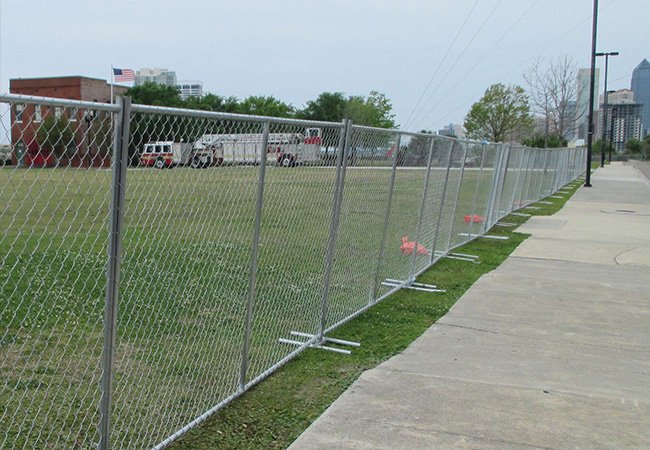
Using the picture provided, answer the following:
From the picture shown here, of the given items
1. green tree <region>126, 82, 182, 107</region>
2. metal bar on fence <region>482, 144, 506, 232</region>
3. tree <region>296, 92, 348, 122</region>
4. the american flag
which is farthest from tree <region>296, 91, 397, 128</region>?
metal bar on fence <region>482, 144, 506, 232</region>

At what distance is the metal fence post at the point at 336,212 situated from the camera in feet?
17.1

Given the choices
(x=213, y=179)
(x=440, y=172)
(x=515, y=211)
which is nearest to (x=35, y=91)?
(x=515, y=211)

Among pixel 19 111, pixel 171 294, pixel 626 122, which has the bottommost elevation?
pixel 171 294

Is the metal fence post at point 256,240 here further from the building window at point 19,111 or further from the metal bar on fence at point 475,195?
the metal bar on fence at point 475,195

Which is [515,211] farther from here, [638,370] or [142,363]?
[142,363]

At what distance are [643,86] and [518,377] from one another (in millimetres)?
97243

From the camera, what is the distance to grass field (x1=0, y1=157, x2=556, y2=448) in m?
3.42

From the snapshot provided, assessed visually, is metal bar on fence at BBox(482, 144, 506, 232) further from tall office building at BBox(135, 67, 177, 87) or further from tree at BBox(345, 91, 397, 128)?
tall office building at BBox(135, 67, 177, 87)

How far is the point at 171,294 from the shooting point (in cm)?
495

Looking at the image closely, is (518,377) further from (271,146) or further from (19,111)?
(19,111)

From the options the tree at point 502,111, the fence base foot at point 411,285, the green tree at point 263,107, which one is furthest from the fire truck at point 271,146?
the green tree at point 263,107

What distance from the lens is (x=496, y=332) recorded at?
5.98m

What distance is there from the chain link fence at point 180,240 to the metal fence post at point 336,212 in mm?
16

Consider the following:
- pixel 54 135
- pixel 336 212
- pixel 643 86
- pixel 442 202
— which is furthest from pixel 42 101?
pixel 643 86
